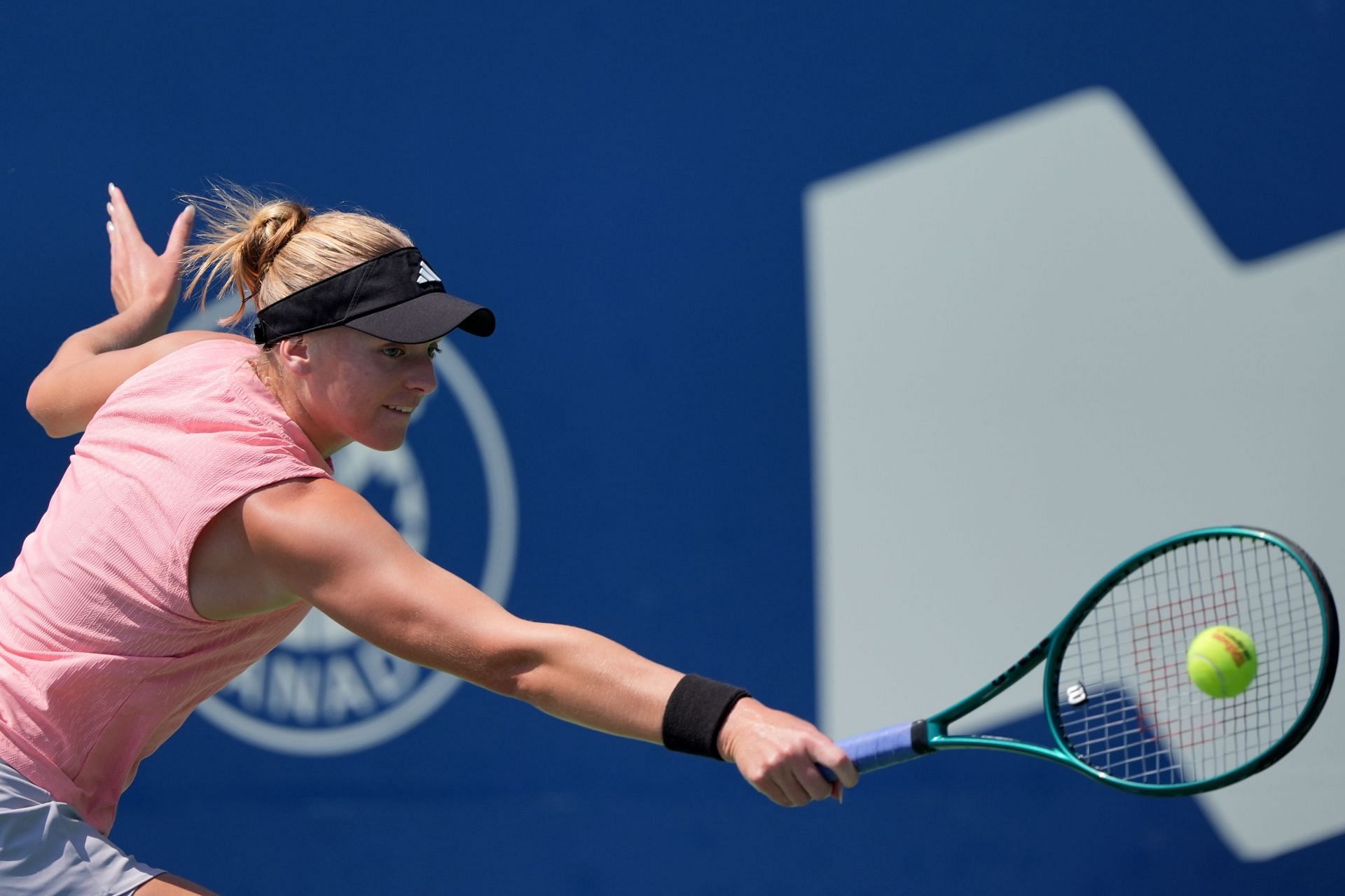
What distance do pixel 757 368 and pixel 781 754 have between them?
173cm

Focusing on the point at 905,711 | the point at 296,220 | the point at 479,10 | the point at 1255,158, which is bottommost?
the point at 905,711

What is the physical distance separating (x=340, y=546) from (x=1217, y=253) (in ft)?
6.78

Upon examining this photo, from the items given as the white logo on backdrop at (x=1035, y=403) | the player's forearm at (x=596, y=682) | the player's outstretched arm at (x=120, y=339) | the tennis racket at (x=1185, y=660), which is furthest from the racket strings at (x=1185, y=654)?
the player's outstretched arm at (x=120, y=339)

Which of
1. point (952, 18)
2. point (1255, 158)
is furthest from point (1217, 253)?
point (952, 18)

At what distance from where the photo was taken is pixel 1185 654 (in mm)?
2727

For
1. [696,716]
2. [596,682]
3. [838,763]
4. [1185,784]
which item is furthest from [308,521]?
[1185,784]

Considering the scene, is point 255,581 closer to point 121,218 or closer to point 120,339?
point 120,339

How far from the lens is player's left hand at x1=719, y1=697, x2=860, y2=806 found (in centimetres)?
146

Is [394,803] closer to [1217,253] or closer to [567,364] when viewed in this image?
[567,364]

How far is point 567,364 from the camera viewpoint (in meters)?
3.19

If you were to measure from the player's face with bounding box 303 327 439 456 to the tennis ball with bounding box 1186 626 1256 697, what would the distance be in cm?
111

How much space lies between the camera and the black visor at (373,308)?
5.72 ft

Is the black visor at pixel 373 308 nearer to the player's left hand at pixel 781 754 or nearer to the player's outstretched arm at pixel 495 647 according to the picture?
the player's outstretched arm at pixel 495 647

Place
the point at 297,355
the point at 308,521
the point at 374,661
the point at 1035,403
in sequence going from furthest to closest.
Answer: the point at 374,661 < the point at 1035,403 < the point at 297,355 < the point at 308,521
